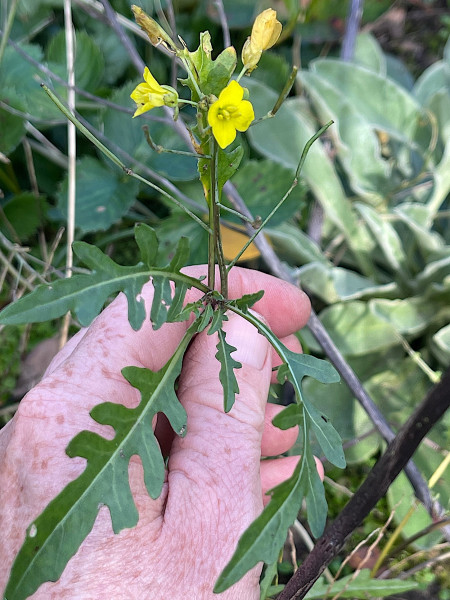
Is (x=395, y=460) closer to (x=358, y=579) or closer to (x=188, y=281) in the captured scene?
(x=188, y=281)

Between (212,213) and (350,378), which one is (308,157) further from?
(212,213)

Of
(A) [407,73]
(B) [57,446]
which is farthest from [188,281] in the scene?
(A) [407,73]

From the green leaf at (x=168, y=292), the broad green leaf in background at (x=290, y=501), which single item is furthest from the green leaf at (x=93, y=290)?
the broad green leaf in background at (x=290, y=501)

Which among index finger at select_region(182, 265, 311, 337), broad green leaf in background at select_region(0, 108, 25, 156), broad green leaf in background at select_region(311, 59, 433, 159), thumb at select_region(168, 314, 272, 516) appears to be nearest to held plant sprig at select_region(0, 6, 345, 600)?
thumb at select_region(168, 314, 272, 516)

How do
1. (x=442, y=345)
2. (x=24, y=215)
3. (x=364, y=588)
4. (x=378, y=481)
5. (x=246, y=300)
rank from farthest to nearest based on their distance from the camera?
(x=24, y=215) < (x=442, y=345) < (x=364, y=588) < (x=246, y=300) < (x=378, y=481)

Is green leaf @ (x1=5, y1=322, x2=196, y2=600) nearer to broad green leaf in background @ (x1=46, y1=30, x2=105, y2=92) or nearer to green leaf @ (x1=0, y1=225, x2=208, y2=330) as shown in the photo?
green leaf @ (x1=0, y1=225, x2=208, y2=330)

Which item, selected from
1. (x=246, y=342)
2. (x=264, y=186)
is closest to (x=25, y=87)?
(x=264, y=186)
